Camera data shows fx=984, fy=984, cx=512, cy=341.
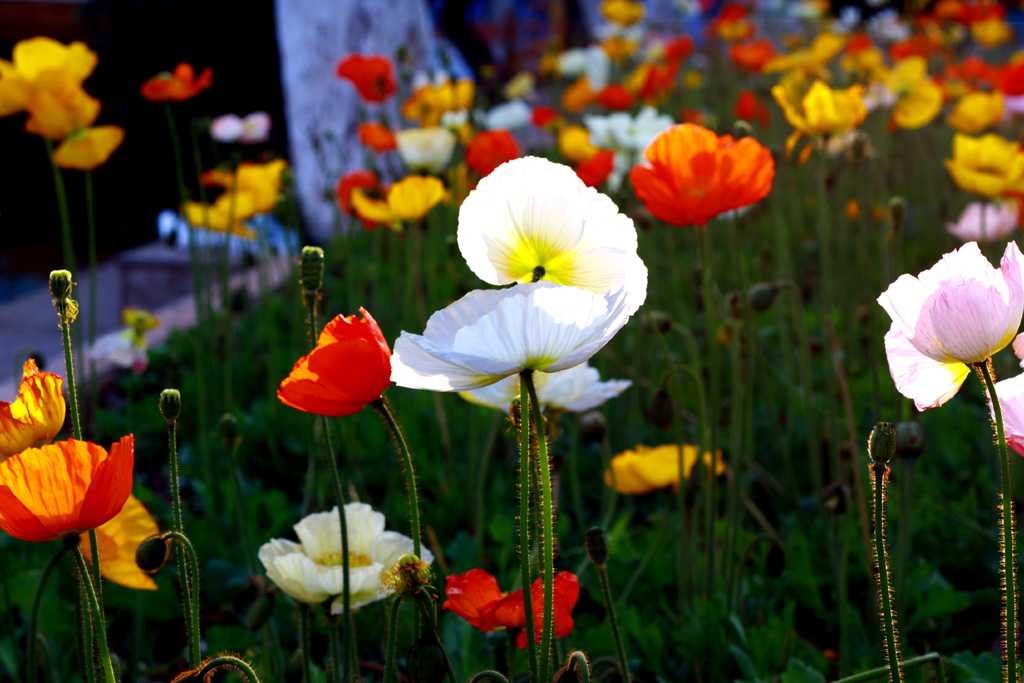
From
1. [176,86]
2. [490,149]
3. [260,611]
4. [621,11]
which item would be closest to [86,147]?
[176,86]

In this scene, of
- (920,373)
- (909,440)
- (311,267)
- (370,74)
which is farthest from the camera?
(370,74)

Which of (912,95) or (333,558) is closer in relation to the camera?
(333,558)

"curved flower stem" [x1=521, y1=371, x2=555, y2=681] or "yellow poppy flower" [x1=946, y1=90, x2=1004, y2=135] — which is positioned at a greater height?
"yellow poppy flower" [x1=946, y1=90, x2=1004, y2=135]

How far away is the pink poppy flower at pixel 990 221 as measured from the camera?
A: 2141mm

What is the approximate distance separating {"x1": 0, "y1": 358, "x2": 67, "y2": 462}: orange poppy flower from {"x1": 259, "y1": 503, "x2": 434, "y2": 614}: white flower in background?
10.4 inches

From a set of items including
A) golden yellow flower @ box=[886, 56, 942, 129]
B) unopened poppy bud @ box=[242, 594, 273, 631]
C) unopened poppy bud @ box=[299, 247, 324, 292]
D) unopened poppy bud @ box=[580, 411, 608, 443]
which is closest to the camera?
unopened poppy bud @ box=[299, 247, 324, 292]

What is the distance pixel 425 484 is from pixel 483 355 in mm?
1390

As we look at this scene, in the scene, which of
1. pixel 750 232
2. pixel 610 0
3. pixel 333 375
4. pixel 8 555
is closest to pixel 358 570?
pixel 333 375

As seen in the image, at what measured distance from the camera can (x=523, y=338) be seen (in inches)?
25.1

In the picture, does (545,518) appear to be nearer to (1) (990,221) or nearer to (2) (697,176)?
(2) (697,176)

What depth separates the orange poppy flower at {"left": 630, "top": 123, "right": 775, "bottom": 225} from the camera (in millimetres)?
1104

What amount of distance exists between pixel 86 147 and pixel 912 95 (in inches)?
89.9

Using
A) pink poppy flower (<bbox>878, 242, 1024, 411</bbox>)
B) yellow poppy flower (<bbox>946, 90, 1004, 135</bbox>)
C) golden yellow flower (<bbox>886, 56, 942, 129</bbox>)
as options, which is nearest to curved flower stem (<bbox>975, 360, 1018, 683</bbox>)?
pink poppy flower (<bbox>878, 242, 1024, 411</bbox>)

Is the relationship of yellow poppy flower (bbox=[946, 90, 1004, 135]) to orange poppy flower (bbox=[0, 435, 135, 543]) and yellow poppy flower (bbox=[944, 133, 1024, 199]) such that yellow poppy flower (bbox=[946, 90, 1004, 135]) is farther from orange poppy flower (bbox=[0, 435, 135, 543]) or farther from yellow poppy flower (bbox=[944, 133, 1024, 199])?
orange poppy flower (bbox=[0, 435, 135, 543])
